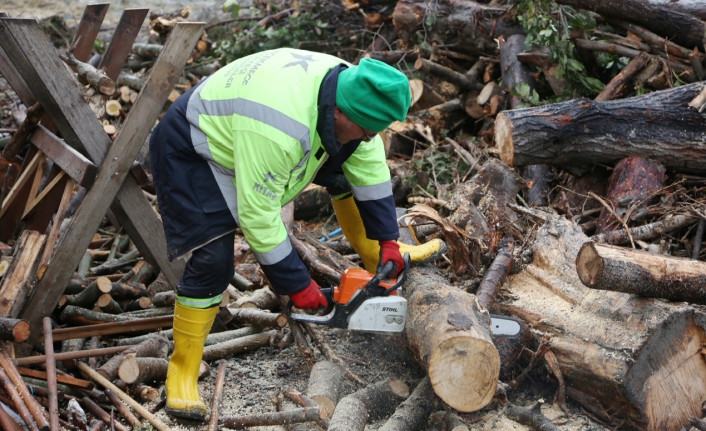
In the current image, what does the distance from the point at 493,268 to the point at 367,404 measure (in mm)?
1125

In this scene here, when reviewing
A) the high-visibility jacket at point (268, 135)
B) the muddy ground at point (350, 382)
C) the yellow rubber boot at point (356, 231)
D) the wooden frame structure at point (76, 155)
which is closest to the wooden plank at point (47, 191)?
the wooden frame structure at point (76, 155)

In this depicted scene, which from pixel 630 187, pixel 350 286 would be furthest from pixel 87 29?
pixel 630 187

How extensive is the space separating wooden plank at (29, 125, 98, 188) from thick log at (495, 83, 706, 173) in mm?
2997

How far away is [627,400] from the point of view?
9.11 ft

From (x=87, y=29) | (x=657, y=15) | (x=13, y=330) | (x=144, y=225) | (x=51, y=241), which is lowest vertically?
(x=13, y=330)

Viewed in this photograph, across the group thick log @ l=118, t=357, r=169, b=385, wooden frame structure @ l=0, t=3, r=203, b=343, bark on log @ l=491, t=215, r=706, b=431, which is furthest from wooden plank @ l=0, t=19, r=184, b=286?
bark on log @ l=491, t=215, r=706, b=431

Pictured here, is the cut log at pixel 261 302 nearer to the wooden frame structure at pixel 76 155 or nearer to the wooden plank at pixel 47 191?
the wooden frame structure at pixel 76 155

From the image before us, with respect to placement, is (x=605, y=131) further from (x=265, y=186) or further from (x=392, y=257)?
(x=265, y=186)

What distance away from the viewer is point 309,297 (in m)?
2.93

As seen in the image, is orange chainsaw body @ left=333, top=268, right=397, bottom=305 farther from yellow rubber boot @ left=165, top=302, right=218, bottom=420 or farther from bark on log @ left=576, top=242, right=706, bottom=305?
bark on log @ left=576, top=242, right=706, bottom=305

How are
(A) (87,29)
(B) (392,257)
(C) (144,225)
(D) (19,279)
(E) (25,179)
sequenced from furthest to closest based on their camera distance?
(A) (87,29) < (E) (25,179) < (C) (144,225) < (D) (19,279) < (B) (392,257)

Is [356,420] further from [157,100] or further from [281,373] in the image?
[157,100]

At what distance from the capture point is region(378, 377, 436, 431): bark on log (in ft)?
9.25

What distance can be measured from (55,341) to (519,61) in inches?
189
